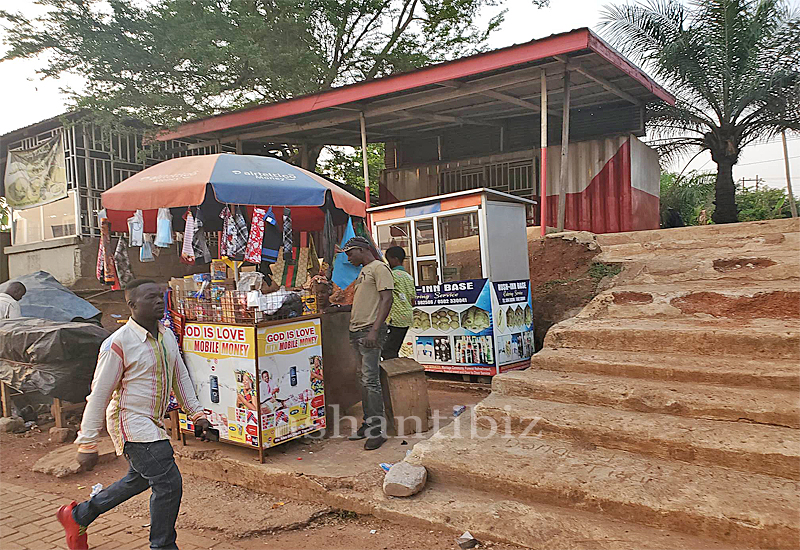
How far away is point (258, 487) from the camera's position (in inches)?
175

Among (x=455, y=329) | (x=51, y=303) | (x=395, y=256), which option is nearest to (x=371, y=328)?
(x=395, y=256)

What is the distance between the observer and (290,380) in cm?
474

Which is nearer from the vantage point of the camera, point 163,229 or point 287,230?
point 163,229

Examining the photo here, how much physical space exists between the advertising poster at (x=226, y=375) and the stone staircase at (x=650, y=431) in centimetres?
150

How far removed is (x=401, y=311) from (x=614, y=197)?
7.45 m

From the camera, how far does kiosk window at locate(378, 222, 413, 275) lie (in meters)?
7.34

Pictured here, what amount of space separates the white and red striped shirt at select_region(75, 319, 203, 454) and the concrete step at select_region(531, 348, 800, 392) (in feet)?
11.1

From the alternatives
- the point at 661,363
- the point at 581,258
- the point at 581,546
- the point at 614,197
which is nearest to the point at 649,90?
the point at 614,197

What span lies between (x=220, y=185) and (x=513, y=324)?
3841 mm

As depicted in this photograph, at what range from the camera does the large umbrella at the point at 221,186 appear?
493cm

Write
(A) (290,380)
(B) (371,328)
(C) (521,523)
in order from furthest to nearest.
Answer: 1. (B) (371,328)
2. (A) (290,380)
3. (C) (521,523)

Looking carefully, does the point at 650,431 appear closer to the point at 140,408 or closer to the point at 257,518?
the point at 257,518

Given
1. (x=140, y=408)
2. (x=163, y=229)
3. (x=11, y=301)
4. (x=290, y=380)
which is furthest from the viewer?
(x=11, y=301)

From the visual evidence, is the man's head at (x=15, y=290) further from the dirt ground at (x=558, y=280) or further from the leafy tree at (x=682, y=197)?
the leafy tree at (x=682, y=197)
